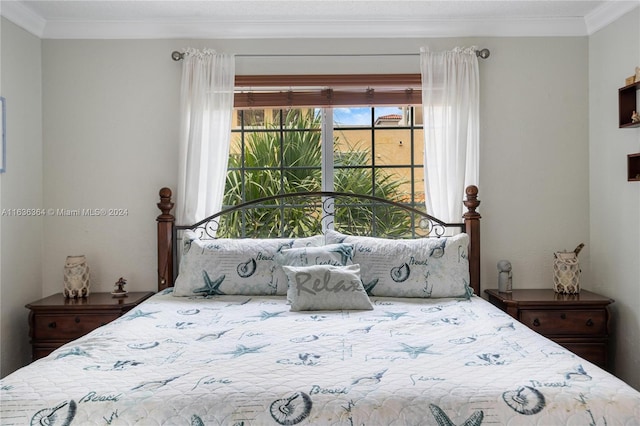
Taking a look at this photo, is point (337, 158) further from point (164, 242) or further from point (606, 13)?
point (606, 13)

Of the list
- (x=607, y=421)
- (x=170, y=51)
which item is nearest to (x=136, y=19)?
(x=170, y=51)

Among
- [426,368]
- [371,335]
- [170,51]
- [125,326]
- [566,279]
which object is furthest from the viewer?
[170,51]

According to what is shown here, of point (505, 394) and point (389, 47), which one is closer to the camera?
point (505, 394)

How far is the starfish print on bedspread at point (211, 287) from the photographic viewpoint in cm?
303

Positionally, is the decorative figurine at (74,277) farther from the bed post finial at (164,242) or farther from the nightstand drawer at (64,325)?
the bed post finial at (164,242)

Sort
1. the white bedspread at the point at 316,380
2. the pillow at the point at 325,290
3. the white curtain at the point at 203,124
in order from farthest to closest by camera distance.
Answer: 1. the white curtain at the point at 203,124
2. the pillow at the point at 325,290
3. the white bedspread at the point at 316,380

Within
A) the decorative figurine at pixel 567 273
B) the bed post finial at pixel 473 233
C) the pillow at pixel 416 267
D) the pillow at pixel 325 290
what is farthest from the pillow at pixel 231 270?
the decorative figurine at pixel 567 273

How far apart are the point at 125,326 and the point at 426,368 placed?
134 cm

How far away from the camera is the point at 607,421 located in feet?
4.84

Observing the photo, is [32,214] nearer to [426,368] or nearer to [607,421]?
[426,368]

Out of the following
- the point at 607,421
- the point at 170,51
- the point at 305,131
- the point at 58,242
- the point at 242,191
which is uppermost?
the point at 170,51

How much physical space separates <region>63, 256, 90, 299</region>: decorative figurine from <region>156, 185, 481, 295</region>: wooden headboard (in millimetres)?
453

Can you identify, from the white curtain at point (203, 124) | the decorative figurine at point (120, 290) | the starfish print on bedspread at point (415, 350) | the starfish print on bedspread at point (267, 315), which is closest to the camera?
the starfish print on bedspread at point (415, 350)

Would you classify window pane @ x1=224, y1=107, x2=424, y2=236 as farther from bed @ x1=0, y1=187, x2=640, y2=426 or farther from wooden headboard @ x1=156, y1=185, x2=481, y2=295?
bed @ x1=0, y1=187, x2=640, y2=426
